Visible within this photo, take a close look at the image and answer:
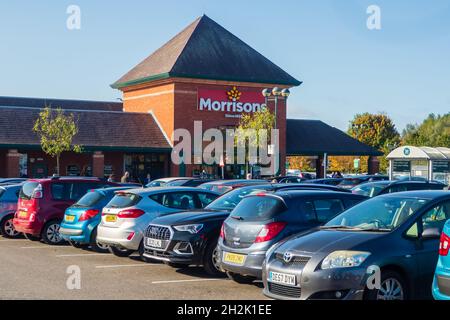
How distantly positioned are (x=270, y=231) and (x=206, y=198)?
4.45m

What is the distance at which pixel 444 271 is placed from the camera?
789cm

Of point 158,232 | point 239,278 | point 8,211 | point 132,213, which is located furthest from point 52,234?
point 239,278

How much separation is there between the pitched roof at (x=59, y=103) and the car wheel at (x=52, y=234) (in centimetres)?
3558

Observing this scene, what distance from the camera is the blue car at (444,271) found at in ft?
25.7

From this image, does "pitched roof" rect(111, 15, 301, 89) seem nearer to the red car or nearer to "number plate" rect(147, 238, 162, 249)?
the red car

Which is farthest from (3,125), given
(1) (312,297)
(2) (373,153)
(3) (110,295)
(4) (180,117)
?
(1) (312,297)

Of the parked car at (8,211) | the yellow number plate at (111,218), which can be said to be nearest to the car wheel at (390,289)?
the yellow number plate at (111,218)

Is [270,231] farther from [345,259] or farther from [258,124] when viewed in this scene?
[258,124]

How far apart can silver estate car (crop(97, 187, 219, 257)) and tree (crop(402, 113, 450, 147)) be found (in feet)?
162

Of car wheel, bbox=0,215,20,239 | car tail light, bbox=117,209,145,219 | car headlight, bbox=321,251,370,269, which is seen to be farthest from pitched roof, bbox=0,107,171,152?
car headlight, bbox=321,251,370,269

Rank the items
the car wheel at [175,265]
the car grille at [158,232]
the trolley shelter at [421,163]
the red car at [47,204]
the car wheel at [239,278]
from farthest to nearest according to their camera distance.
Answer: the trolley shelter at [421,163]
the red car at [47,204]
the car wheel at [175,265]
the car grille at [158,232]
the car wheel at [239,278]

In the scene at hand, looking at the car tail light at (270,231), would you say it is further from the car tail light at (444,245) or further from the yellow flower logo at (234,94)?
the yellow flower logo at (234,94)
